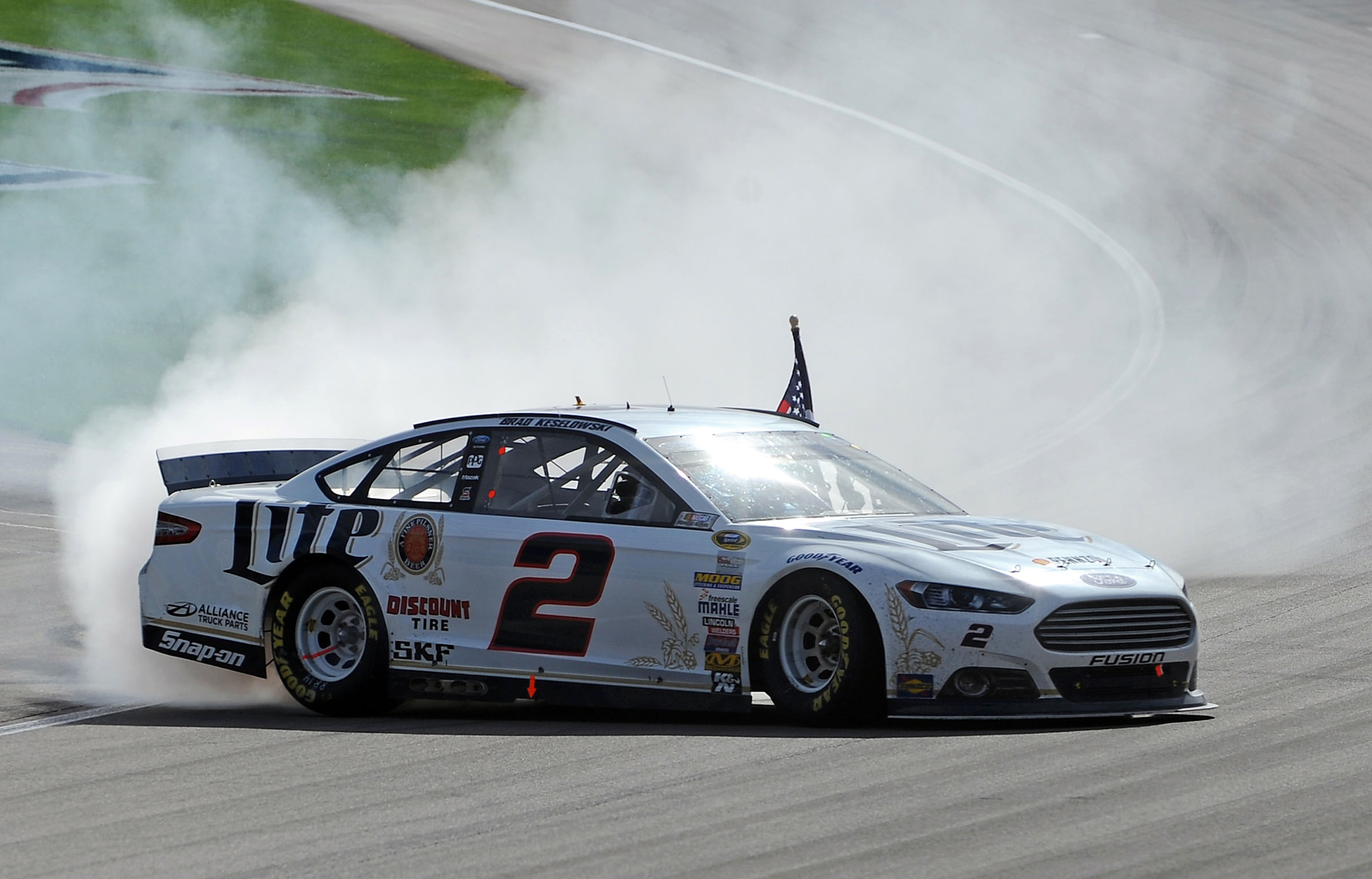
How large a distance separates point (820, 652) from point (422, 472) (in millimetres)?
2133

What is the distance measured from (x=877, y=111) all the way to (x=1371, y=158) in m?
7.80

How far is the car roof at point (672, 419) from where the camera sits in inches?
303

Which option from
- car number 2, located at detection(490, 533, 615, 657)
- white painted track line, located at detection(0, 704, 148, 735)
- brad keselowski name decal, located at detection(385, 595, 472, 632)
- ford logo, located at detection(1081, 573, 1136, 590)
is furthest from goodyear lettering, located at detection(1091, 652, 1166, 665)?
white painted track line, located at detection(0, 704, 148, 735)

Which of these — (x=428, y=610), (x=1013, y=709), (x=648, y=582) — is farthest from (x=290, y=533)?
(x=1013, y=709)

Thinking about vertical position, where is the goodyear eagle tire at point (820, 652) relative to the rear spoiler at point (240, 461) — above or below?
below

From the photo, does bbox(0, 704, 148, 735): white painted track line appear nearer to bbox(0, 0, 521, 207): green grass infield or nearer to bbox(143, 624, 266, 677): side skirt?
bbox(143, 624, 266, 677): side skirt

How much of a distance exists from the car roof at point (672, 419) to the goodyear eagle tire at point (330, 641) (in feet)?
2.64

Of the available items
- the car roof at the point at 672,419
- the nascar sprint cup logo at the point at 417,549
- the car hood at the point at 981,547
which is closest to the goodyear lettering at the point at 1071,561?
the car hood at the point at 981,547

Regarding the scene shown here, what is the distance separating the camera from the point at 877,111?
30594 mm

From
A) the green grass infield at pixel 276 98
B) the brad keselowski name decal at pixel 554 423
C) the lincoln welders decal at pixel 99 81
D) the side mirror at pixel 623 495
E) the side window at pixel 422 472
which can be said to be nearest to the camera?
the side mirror at pixel 623 495

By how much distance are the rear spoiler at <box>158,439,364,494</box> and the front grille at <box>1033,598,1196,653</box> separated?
11.6 feet

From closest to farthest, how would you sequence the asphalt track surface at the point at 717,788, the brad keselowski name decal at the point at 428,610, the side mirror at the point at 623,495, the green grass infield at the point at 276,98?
the asphalt track surface at the point at 717,788 → the side mirror at the point at 623,495 → the brad keselowski name decal at the point at 428,610 → the green grass infield at the point at 276,98

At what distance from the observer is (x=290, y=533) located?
26.4 feet

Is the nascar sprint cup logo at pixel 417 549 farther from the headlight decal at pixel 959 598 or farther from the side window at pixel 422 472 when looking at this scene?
the headlight decal at pixel 959 598
